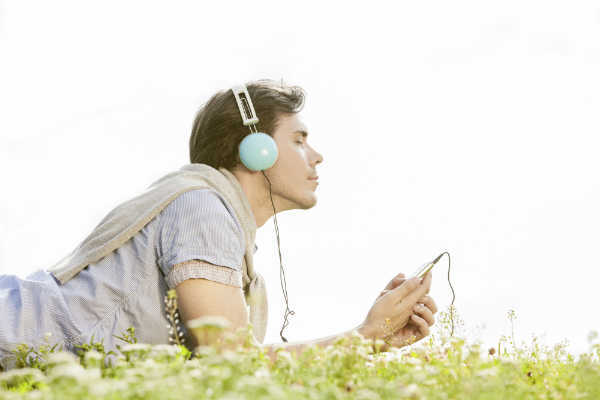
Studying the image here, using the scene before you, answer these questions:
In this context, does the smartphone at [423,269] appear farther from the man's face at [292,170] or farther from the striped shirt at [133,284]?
the striped shirt at [133,284]

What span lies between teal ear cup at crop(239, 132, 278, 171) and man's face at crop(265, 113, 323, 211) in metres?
0.14

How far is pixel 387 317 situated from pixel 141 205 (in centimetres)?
142

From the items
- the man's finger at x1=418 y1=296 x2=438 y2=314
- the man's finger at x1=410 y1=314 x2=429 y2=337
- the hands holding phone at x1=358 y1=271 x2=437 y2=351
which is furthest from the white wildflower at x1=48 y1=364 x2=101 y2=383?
the man's finger at x1=418 y1=296 x2=438 y2=314

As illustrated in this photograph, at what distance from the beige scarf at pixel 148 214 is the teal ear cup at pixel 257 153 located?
17cm

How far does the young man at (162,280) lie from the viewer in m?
3.02

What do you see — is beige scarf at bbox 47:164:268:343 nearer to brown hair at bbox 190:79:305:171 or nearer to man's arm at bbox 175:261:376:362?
brown hair at bbox 190:79:305:171

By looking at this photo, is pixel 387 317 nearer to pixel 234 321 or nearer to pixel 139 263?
pixel 234 321

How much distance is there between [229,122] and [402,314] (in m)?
1.57

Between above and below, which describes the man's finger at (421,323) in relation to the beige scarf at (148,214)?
below

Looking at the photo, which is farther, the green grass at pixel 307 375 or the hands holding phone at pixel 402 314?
the hands holding phone at pixel 402 314

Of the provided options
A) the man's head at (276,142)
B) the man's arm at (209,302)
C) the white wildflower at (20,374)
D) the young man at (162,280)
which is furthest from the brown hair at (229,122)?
the white wildflower at (20,374)

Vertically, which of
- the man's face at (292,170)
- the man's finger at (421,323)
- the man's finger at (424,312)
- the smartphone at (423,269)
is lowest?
the man's finger at (421,323)

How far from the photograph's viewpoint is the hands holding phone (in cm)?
345

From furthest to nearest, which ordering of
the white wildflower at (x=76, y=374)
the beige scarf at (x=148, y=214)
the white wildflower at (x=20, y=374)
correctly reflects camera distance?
the beige scarf at (x=148, y=214), the white wildflower at (x=20, y=374), the white wildflower at (x=76, y=374)
